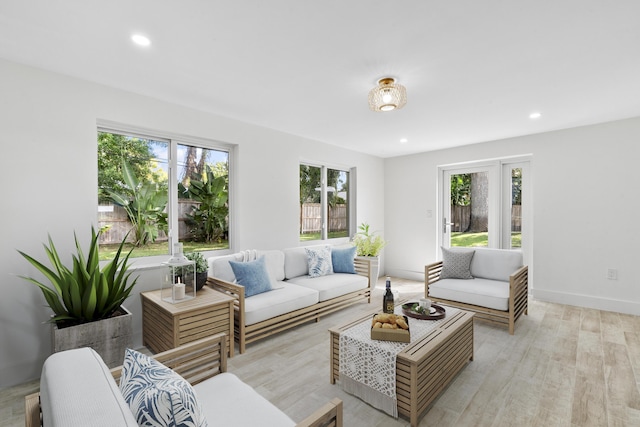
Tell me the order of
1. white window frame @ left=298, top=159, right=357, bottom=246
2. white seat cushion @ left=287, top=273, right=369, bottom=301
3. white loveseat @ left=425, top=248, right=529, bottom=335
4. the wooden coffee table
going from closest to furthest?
the wooden coffee table
white loveseat @ left=425, top=248, right=529, bottom=335
white seat cushion @ left=287, top=273, right=369, bottom=301
white window frame @ left=298, top=159, right=357, bottom=246

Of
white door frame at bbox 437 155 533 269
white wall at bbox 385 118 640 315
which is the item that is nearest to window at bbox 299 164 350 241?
white door frame at bbox 437 155 533 269

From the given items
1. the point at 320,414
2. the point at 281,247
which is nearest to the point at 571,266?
the point at 281,247

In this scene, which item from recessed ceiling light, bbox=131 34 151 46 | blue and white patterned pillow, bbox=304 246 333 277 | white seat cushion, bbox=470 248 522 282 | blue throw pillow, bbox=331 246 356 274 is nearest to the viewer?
recessed ceiling light, bbox=131 34 151 46

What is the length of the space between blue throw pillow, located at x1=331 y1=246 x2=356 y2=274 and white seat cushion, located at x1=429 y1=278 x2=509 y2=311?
1106 millimetres

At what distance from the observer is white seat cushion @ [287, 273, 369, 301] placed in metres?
3.71

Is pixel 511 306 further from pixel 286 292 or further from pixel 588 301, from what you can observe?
pixel 286 292

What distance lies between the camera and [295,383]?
2.39m

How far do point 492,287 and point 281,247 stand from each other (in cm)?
271

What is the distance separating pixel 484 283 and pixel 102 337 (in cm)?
394

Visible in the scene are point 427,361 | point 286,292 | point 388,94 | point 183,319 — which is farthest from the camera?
point 286,292

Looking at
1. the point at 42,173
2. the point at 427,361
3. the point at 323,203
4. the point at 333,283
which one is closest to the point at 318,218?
the point at 323,203

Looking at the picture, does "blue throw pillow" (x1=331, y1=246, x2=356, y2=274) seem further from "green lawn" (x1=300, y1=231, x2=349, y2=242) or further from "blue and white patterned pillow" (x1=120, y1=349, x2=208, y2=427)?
"blue and white patterned pillow" (x1=120, y1=349, x2=208, y2=427)

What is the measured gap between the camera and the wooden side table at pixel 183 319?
2521 mm

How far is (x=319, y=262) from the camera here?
13.7ft
